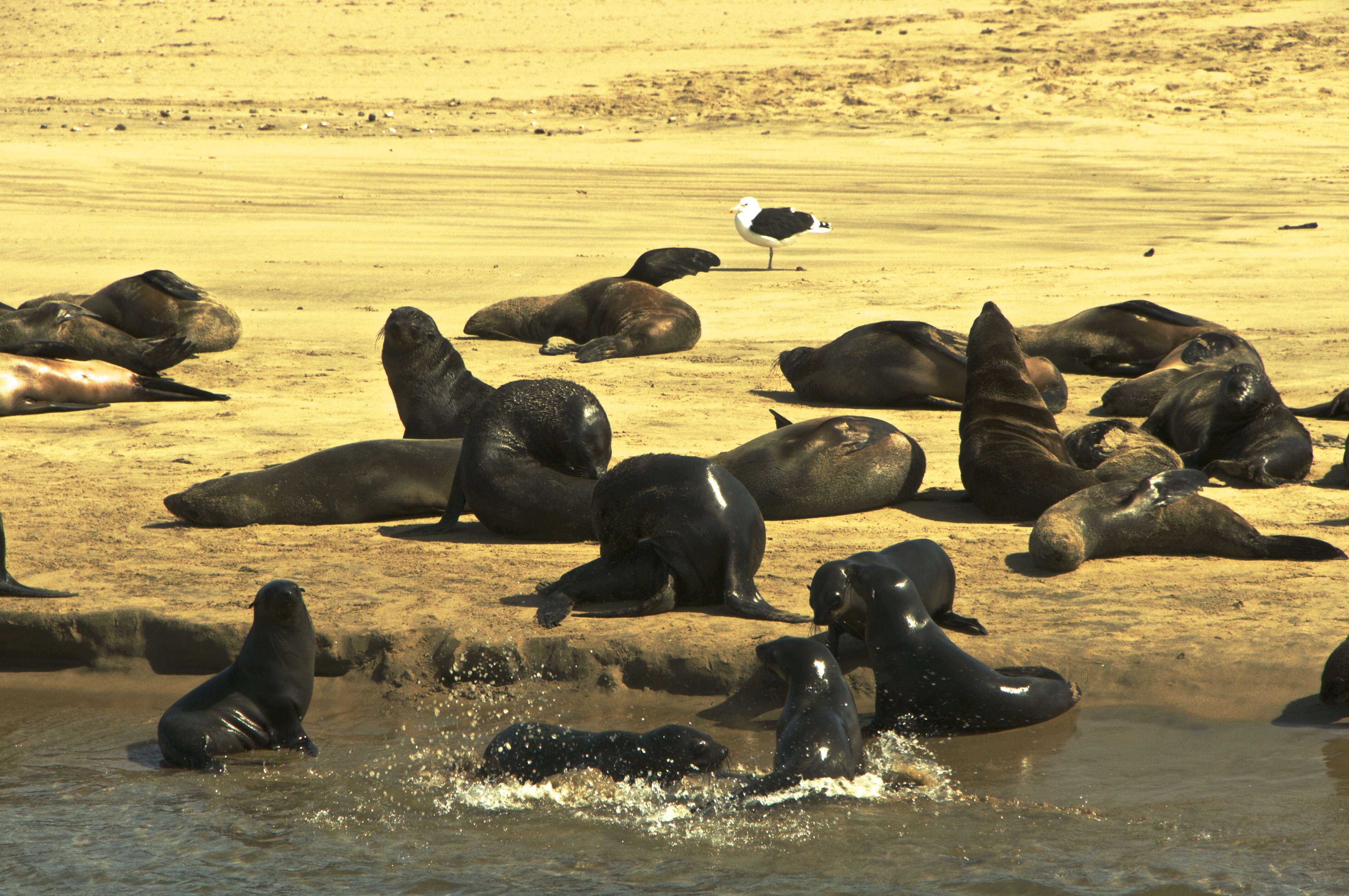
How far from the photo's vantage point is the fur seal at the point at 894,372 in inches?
328

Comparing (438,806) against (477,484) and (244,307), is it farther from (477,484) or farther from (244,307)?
(244,307)

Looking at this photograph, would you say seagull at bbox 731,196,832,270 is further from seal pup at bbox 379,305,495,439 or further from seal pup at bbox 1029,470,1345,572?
seal pup at bbox 1029,470,1345,572

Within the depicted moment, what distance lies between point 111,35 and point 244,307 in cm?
2361

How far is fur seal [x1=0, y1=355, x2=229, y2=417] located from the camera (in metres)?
8.15

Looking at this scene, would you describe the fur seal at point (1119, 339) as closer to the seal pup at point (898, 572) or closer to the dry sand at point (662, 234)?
the dry sand at point (662, 234)

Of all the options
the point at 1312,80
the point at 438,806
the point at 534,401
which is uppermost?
the point at 1312,80

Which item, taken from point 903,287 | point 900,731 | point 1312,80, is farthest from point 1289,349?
point 1312,80

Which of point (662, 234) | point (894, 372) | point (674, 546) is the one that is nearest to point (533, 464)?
point (674, 546)

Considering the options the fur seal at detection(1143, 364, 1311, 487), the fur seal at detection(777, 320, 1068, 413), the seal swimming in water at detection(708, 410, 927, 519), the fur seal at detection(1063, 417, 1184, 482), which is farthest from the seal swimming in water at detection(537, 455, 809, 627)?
the fur seal at detection(777, 320, 1068, 413)

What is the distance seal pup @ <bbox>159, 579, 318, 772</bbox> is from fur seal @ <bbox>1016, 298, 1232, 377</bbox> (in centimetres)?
643


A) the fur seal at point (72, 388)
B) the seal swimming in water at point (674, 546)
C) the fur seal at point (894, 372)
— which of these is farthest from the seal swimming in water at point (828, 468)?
the fur seal at point (72, 388)

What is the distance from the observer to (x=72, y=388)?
8.37 meters

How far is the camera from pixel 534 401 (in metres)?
5.92

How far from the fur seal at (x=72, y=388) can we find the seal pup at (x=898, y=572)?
203 inches
